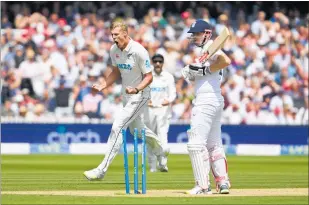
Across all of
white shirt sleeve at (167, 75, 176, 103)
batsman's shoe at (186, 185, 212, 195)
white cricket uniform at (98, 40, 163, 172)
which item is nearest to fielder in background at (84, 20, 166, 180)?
white cricket uniform at (98, 40, 163, 172)

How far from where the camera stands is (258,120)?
2286cm

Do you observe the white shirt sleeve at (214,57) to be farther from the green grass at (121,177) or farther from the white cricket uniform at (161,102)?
the white cricket uniform at (161,102)

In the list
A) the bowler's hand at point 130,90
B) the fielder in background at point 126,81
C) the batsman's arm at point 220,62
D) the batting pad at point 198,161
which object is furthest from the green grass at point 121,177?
→ the batsman's arm at point 220,62

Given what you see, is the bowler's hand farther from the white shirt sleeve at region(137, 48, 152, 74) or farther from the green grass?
the green grass

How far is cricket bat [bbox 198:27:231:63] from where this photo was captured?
968 cm

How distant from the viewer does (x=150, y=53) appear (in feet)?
77.0

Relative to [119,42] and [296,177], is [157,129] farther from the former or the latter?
[119,42]

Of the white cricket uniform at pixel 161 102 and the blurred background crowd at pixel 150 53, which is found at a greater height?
the blurred background crowd at pixel 150 53

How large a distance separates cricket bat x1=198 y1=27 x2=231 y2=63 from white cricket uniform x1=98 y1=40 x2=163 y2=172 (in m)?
1.39

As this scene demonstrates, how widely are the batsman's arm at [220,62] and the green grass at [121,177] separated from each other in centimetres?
135

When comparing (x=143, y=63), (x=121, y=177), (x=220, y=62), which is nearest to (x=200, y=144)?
(x=220, y=62)

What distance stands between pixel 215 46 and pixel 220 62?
196mm

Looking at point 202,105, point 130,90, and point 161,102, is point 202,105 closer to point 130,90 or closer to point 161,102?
point 130,90

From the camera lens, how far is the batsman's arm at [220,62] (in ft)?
32.4
